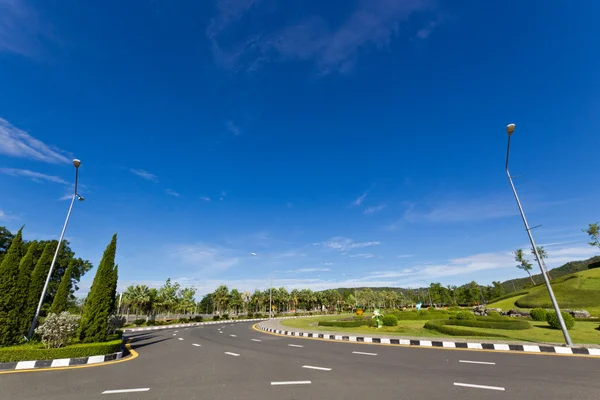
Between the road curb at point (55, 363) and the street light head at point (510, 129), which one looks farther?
the street light head at point (510, 129)

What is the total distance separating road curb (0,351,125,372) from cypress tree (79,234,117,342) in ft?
6.43

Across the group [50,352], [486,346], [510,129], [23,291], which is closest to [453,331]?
[486,346]

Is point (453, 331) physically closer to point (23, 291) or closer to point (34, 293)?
point (23, 291)

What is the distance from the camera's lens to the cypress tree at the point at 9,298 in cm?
1400

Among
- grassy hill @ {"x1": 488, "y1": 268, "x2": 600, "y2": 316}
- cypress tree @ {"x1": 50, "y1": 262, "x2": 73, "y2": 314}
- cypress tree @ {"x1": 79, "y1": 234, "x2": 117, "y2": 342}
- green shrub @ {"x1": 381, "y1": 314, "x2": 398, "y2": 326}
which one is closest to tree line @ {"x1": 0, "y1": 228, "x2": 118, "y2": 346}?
cypress tree @ {"x1": 79, "y1": 234, "x2": 117, "y2": 342}

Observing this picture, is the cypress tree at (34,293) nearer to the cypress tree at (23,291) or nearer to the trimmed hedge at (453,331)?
the cypress tree at (23,291)

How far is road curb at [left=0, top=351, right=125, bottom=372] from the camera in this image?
10.9 meters

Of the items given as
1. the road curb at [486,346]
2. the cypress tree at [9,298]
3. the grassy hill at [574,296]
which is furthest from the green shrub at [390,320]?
the grassy hill at [574,296]

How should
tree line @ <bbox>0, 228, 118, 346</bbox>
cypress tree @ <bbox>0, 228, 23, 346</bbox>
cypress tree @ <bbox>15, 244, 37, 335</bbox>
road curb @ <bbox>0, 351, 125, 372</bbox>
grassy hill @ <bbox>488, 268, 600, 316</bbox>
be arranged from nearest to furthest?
road curb @ <bbox>0, 351, 125, 372</bbox>, cypress tree @ <bbox>0, 228, 23, 346</bbox>, tree line @ <bbox>0, 228, 118, 346</bbox>, cypress tree @ <bbox>15, 244, 37, 335</bbox>, grassy hill @ <bbox>488, 268, 600, 316</bbox>

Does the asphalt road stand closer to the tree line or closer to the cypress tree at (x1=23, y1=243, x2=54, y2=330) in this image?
the tree line

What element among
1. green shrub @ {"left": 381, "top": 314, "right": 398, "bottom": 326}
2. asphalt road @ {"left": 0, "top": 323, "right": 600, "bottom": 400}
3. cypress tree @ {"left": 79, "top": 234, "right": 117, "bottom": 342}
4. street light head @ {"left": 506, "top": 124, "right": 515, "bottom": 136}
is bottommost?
asphalt road @ {"left": 0, "top": 323, "right": 600, "bottom": 400}

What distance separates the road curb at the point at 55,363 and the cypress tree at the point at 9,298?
4391mm

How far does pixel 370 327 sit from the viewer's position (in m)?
27.4

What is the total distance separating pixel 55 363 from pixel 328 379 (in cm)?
1113
